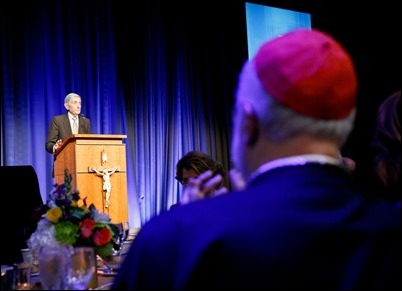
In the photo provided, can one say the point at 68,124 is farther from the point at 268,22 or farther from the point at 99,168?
the point at 268,22

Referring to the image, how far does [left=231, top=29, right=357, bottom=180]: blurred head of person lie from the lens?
848mm

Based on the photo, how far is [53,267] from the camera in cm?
127

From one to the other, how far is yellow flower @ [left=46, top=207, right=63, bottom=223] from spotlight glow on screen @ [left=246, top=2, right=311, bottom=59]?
18.6ft

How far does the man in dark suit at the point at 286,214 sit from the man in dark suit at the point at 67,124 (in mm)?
5633

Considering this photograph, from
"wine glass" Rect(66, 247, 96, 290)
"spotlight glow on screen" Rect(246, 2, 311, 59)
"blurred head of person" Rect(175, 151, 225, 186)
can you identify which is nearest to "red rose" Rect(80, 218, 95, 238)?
"wine glass" Rect(66, 247, 96, 290)

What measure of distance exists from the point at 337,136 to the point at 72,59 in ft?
22.8

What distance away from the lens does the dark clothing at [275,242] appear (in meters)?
0.75

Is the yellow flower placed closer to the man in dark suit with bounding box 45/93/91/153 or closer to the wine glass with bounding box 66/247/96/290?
the wine glass with bounding box 66/247/96/290

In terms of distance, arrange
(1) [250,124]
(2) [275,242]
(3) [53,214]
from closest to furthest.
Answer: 1. (2) [275,242]
2. (1) [250,124]
3. (3) [53,214]

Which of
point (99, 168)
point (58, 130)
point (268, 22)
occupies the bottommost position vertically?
point (99, 168)

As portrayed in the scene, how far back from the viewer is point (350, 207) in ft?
2.63

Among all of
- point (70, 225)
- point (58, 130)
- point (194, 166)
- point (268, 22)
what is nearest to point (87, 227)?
point (70, 225)

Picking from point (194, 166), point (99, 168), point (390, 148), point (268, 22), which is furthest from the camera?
point (268, 22)

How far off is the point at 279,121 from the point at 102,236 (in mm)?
863
